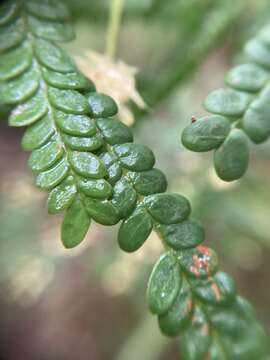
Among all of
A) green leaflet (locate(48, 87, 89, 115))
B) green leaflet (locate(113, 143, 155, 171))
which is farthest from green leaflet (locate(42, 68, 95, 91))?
green leaflet (locate(113, 143, 155, 171))

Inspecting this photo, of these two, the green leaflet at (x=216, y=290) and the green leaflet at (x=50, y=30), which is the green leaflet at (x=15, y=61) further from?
the green leaflet at (x=216, y=290)

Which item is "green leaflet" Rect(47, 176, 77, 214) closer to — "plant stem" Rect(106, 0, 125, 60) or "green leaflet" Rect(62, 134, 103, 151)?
"green leaflet" Rect(62, 134, 103, 151)

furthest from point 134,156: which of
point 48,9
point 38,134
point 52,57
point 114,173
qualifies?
point 48,9

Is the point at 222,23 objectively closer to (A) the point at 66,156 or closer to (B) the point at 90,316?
(A) the point at 66,156

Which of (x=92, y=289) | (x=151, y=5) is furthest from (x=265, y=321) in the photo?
(x=151, y=5)

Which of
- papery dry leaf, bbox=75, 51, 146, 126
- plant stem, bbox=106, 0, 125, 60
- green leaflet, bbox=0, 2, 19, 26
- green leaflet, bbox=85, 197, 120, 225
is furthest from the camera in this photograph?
plant stem, bbox=106, 0, 125, 60

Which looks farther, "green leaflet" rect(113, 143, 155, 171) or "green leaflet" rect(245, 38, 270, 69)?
"green leaflet" rect(245, 38, 270, 69)
